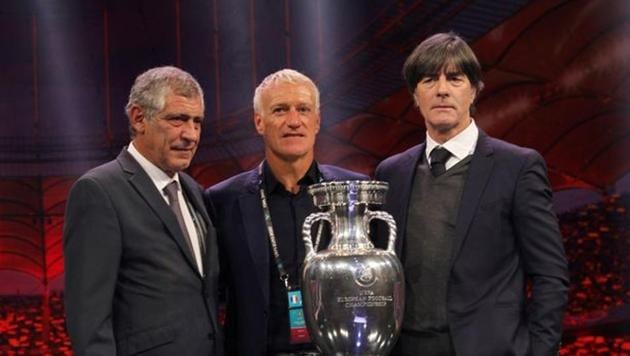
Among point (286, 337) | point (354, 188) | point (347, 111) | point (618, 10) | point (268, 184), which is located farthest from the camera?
point (347, 111)

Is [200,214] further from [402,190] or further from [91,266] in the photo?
[402,190]

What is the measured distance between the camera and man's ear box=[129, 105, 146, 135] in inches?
87.5

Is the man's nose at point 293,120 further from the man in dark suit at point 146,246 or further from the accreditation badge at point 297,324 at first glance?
the accreditation badge at point 297,324

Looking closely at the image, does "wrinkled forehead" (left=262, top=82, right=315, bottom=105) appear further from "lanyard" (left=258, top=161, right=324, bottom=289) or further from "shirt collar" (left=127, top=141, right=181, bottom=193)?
"shirt collar" (left=127, top=141, right=181, bottom=193)

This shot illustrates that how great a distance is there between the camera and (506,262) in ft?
6.83

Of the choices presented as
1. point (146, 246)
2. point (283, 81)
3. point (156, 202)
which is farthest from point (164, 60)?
point (146, 246)

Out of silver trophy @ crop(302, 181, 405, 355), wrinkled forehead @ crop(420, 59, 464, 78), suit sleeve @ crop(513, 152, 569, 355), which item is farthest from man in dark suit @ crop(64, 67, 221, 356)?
suit sleeve @ crop(513, 152, 569, 355)

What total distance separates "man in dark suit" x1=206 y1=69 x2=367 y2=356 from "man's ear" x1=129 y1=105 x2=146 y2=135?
1.26 ft

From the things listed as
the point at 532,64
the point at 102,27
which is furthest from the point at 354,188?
the point at 102,27

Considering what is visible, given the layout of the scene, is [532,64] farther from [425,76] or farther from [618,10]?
[425,76]

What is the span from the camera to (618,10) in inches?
192

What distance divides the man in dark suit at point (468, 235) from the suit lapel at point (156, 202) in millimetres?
587

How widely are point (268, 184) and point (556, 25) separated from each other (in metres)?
3.24

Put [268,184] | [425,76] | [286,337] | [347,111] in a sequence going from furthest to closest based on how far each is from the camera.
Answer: [347,111] → [268,184] → [286,337] → [425,76]
